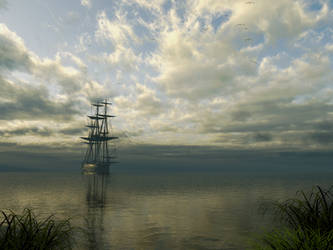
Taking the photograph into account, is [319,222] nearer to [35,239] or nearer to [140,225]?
[35,239]

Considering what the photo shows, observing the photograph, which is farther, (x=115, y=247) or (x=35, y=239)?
(x=115, y=247)

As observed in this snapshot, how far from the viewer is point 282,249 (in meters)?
7.15

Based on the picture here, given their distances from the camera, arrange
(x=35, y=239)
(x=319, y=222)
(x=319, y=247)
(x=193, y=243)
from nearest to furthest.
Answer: (x=319, y=247) < (x=35, y=239) < (x=319, y=222) < (x=193, y=243)

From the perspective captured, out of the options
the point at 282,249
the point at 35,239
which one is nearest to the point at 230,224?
the point at 282,249

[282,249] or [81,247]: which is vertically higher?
[282,249]

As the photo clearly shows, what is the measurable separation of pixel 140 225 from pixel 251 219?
44.9ft

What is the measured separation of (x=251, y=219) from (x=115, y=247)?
1893 cm

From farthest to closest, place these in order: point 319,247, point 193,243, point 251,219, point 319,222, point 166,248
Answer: point 251,219 < point 193,243 < point 166,248 < point 319,222 < point 319,247

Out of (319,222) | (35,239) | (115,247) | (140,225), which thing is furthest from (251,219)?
(35,239)

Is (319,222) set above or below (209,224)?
above

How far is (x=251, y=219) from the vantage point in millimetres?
31094

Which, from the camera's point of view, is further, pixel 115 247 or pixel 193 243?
pixel 193 243

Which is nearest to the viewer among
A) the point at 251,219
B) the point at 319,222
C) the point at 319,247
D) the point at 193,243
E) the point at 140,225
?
the point at 319,247

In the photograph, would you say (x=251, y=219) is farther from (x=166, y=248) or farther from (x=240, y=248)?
(x=166, y=248)
